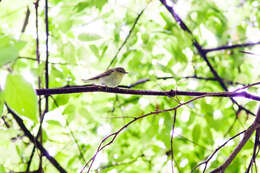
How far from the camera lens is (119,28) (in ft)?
9.67

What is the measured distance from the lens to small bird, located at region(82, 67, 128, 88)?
320cm

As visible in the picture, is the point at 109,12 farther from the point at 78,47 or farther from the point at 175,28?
the point at 175,28

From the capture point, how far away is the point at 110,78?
10.8ft

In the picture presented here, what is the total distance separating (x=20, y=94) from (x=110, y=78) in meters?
2.30

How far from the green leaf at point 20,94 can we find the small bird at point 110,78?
2082mm

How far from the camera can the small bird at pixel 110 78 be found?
3200 millimetres

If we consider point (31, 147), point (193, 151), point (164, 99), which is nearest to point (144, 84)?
point (164, 99)

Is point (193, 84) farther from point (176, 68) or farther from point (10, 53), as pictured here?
point (10, 53)

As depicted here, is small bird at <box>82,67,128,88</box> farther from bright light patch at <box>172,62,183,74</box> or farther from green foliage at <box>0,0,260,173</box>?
bright light patch at <box>172,62,183,74</box>

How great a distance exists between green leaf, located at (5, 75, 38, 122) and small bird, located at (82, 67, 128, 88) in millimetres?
2082

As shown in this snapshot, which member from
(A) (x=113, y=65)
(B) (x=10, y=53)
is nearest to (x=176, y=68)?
(A) (x=113, y=65)

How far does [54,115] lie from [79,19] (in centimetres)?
98

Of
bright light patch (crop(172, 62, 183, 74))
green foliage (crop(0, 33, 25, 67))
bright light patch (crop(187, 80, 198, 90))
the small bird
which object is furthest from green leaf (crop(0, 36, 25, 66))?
bright light patch (crop(187, 80, 198, 90))

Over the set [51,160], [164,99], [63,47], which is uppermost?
[63,47]
